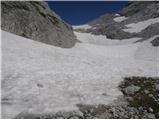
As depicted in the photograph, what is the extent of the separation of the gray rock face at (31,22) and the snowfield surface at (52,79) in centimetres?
313

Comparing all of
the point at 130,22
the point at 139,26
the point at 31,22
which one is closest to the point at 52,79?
the point at 31,22

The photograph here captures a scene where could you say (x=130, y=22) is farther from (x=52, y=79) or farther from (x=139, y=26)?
(x=52, y=79)

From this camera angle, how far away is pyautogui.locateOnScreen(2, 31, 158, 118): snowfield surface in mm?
9008

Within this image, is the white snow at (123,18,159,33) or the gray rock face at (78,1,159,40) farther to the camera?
the white snow at (123,18,159,33)

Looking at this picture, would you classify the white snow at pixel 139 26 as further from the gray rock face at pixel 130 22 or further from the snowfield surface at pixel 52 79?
the snowfield surface at pixel 52 79

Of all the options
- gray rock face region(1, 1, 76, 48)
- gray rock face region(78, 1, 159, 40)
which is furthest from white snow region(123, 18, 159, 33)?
gray rock face region(1, 1, 76, 48)

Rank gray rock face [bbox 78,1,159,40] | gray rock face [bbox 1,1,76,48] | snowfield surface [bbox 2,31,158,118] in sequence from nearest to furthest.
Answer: snowfield surface [bbox 2,31,158,118] < gray rock face [bbox 1,1,76,48] < gray rock face [bbox 78,1,159,40]

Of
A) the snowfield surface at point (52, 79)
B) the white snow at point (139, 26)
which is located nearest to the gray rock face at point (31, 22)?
the snowfield surface at point (52, 79)

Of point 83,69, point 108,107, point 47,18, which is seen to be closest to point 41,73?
point 83,69

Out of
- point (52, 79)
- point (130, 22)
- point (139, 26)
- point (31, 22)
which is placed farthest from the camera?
point (130, 22)

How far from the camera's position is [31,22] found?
22.6 m

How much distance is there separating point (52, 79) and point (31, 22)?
1246cm

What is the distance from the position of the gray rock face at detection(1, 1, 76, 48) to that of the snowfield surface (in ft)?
10.3

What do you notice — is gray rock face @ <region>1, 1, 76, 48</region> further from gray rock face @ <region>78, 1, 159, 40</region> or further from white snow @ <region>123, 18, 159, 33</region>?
white snow @ <region>123, 18, 159, 33</region>
